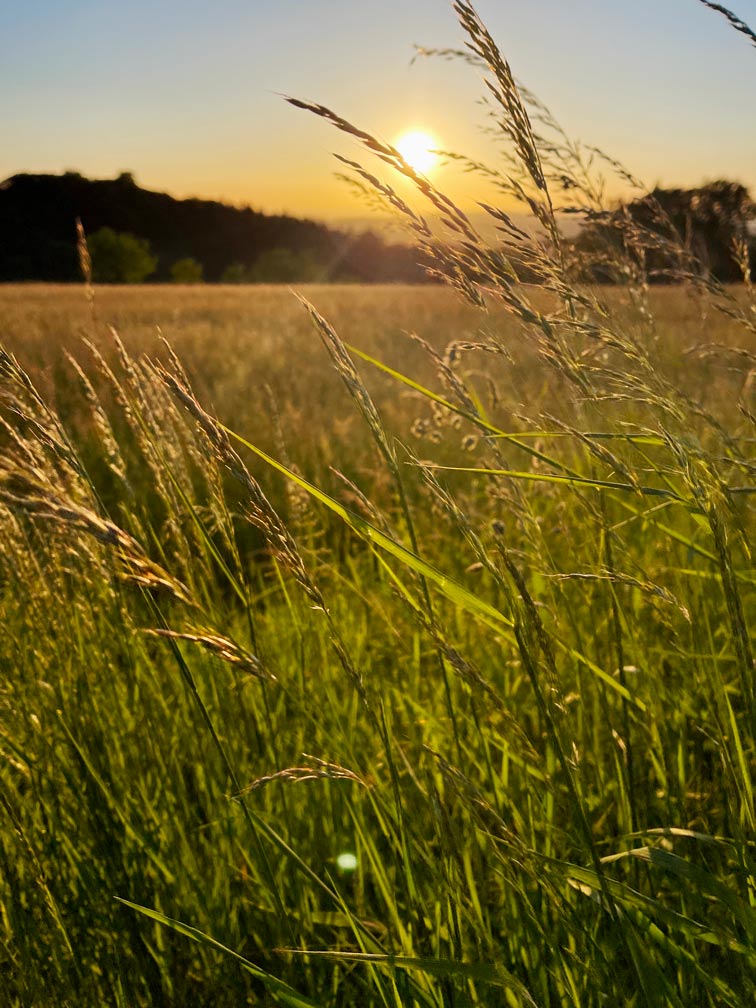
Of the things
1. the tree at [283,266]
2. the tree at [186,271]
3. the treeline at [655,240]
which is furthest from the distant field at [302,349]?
the tree at [186,271]

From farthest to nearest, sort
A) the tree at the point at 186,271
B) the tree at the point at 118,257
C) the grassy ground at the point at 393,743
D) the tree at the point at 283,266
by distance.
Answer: the tree at the point at 283,266 < the tree at the point at 186,271 < the tree at the point at 118,257 < the grassy ground at the point at 393,743

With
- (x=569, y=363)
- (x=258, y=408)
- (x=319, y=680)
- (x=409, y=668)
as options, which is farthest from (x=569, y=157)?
(x=258, y=408)

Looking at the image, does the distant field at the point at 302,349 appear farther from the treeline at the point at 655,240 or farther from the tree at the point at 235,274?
the tree at the point at 235,274

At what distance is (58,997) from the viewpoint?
1.13 metres

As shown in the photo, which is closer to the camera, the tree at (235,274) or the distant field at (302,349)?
the distant field at (302,349)

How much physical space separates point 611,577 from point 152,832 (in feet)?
3.16

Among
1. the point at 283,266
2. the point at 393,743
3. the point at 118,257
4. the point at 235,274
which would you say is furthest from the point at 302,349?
the point at 235,274

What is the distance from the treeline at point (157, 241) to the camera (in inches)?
2073

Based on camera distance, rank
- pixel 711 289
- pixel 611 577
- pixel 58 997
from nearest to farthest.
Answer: pixel 611 577, pixel 58 997, pixel 711 289

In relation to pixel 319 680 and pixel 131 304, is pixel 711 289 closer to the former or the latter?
pixel 319 680

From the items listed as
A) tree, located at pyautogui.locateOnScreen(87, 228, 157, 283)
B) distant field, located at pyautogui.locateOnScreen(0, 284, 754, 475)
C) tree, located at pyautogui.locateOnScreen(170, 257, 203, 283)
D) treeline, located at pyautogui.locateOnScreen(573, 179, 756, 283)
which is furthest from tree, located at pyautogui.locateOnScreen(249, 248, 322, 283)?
treeline, located at pyautogui.locateOnScreen(573, 179, 756, 283)

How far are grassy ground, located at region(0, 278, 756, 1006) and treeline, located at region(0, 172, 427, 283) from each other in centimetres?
4406

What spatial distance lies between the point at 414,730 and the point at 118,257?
189 ft

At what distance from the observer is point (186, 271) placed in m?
59.2
